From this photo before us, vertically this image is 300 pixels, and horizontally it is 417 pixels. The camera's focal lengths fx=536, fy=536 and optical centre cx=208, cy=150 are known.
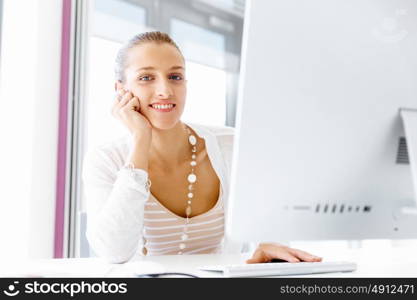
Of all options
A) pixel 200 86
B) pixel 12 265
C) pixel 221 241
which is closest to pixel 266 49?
pixel 12 265

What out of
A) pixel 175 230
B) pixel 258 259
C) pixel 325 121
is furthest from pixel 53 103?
pixel 325 121

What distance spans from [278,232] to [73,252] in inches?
101

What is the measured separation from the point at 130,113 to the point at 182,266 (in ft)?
1.88

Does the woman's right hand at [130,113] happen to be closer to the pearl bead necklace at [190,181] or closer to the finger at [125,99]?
the finger at [125,99]

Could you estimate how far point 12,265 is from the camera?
3.70 ft

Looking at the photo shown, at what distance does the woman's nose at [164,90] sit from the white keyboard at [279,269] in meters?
0.69

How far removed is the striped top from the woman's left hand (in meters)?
0.30

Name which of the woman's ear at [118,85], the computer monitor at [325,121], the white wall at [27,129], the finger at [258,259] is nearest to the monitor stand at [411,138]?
the computer monitor at [325,121]

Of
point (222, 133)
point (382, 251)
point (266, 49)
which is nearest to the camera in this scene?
point (266, 49)

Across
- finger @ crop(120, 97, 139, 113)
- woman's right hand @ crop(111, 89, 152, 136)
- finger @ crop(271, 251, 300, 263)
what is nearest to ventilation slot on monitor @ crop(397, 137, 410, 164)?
finger @ crop(271, 251, 300, 263)

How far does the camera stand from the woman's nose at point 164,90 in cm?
160

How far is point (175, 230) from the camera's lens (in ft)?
5.08

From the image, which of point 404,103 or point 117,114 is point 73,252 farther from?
point 404,103

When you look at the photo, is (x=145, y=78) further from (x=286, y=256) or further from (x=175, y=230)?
(x=286, y=256)
